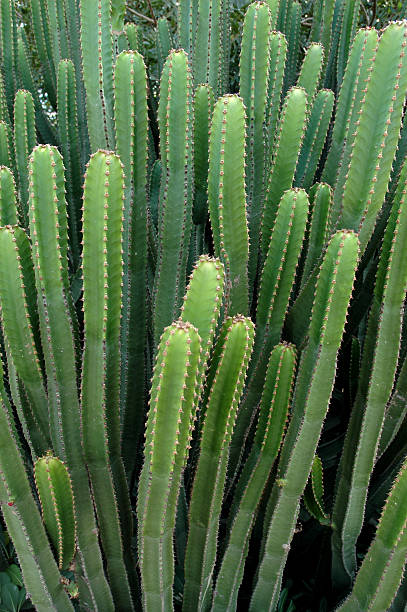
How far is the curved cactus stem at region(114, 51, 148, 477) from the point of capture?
5.87ft

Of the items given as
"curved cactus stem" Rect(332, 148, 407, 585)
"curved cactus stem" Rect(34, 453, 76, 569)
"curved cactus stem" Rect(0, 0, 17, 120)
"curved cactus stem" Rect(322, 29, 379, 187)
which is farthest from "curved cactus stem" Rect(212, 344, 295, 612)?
"curved cactus stem" Rect(0, 0, 17, 120)

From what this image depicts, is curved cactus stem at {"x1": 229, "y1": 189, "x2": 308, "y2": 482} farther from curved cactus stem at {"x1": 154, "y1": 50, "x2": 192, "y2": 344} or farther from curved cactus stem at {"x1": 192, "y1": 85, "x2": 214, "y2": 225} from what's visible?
curved cactus stem at {"x1": 192, "y1": 85, "x2": 214, "y2": 225}

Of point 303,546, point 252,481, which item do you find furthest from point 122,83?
point 303,546

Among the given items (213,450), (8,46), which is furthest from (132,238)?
(8,46)

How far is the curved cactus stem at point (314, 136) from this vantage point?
2189 mm

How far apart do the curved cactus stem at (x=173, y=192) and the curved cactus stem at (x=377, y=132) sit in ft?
1.60

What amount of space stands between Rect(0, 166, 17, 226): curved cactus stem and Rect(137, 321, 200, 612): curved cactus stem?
0.73 m

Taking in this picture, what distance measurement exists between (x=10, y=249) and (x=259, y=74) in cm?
101

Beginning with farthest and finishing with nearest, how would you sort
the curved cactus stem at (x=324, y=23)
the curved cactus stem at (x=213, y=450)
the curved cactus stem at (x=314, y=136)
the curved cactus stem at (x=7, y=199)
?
the curved cactus stem at (x=324, y=23) → the curved cactus stem at (x=314, y=136) → the curved cactus stem at (x=7, y=199) → the curved cactus stem at (x=213, y=450)

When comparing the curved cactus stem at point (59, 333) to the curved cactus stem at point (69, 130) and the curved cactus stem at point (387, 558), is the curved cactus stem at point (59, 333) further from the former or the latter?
the curved cactus stem at point (69, 130)

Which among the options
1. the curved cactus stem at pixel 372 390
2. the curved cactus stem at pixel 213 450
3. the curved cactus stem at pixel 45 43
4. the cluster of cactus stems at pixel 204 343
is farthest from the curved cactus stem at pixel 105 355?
the curved cactus stem at pixel 45 43

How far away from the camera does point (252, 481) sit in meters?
1.71

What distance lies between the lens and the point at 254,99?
→ 76.9 inches

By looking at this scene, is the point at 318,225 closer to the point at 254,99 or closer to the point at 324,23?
the point at 254,99
